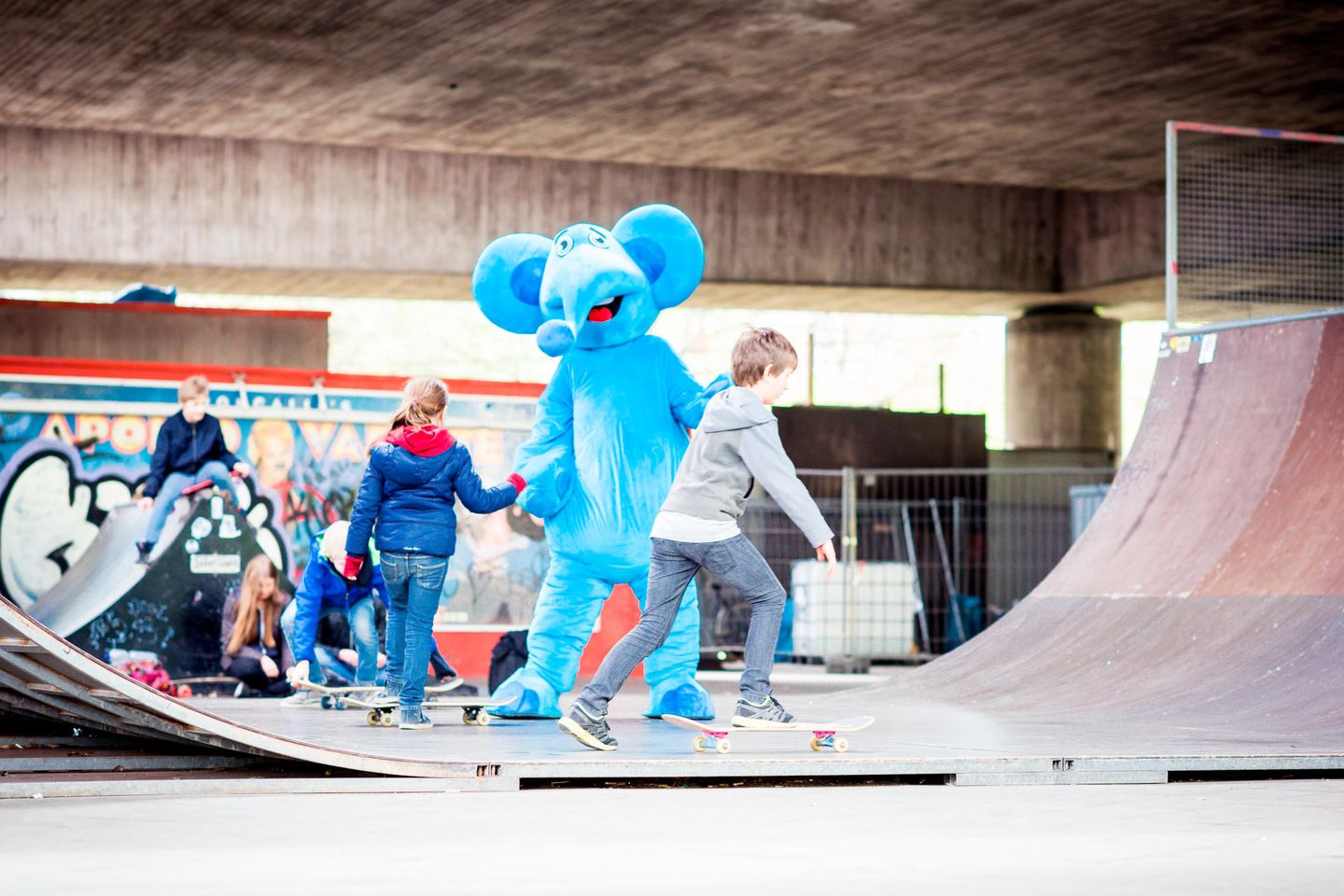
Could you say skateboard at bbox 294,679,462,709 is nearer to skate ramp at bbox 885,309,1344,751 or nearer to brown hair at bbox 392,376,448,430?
brown hair at bbox 392,376,448,430

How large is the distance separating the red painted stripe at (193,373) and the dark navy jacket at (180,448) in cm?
121

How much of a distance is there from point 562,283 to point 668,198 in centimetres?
1735

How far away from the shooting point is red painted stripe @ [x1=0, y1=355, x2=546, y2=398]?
13414 millimetres

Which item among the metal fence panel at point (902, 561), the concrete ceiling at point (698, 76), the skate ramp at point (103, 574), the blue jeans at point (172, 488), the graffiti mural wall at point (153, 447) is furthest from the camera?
the concrete ceiling at point (698, 76)

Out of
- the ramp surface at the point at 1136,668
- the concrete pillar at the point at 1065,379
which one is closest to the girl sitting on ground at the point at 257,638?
the ramp surface at the point at 1136,668

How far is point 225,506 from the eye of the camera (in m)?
12.8

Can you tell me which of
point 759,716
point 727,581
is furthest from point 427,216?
point 759,716

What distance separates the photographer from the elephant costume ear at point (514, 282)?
8867mm

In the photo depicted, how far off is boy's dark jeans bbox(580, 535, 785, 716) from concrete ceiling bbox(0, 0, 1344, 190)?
11.6m

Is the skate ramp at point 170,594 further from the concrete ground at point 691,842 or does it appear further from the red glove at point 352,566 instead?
the concrete ground at point 691,842

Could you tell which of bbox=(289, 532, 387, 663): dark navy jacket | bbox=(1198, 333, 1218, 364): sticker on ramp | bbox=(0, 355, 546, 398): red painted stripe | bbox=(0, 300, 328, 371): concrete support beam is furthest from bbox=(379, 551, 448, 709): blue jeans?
bbox=(0, 300, 328, 371): concrete support beam

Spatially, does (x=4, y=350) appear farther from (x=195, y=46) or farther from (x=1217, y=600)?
(x=1217, y=600)

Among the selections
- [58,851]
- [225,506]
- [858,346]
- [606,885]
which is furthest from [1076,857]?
[858,346]

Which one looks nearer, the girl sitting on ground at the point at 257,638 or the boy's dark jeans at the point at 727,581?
the boy's dark jeans at the point at 727,581
